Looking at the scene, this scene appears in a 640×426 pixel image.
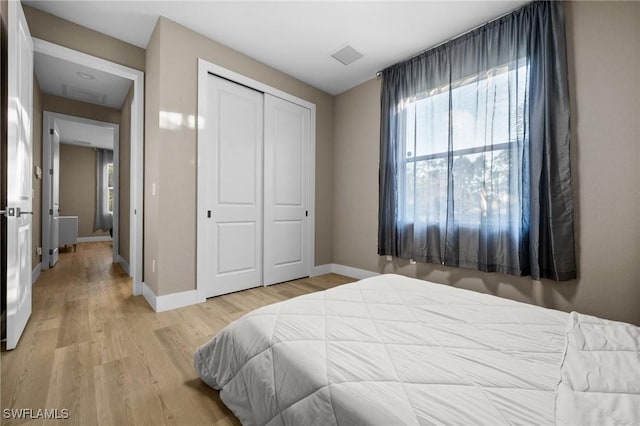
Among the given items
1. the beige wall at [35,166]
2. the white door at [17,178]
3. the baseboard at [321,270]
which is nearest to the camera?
the white door at [17,178]

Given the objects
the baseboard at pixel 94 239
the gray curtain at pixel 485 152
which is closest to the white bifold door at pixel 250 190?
the gray curtain at pixel 485 152

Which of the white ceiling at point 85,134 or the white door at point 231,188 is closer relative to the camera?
the white door at point 231,188

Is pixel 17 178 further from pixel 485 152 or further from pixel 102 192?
pixel 102 192

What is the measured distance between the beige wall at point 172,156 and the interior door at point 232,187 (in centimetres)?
16

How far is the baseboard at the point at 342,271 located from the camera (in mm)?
3709

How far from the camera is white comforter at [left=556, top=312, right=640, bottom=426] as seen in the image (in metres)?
0.63

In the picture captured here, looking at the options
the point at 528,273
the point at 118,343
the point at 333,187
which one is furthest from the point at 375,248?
the point at 118,343

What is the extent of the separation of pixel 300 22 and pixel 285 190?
1846 mm

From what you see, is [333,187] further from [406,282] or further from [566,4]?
[566,4]

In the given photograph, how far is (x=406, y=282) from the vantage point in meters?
1.72

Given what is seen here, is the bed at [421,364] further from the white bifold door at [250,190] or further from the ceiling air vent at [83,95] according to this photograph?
the ceiling air vent at [83,95]

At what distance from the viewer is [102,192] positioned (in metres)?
7.66

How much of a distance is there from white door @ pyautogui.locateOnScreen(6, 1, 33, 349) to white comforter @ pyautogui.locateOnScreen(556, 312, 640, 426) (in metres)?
2.74

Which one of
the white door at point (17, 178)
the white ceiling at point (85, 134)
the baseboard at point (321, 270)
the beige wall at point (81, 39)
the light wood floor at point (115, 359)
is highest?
the white ceiling at point (85, 134)
